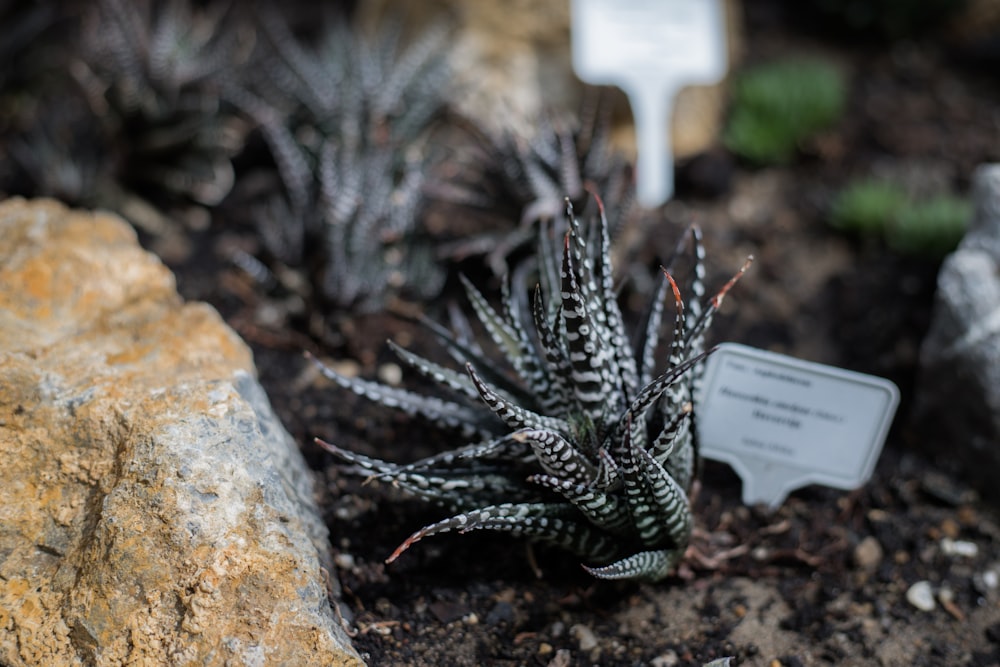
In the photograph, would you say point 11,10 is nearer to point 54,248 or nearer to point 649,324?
point 54,248

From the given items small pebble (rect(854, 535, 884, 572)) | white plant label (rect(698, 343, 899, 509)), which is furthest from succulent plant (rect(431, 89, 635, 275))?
small pebble (rect(854, 535, 884, 572))

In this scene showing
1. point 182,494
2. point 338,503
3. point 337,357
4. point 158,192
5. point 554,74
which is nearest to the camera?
point 182,494

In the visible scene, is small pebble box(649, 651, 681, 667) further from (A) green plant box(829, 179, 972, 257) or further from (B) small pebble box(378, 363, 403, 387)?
(A) green plant box(829, 179, 972, 257)

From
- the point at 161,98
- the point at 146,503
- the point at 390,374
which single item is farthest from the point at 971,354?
the point at 161,98

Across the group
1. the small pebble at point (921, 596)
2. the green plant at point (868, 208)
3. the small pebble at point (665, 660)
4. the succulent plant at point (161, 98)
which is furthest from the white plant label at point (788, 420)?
the succulent plant at point (161, 98)

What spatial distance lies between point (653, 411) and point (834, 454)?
0.62m

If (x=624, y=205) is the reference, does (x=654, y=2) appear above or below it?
above

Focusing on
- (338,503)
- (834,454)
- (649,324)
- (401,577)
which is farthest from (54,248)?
(834,454)

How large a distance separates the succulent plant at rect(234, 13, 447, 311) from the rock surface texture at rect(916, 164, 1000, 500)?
1.58 metres

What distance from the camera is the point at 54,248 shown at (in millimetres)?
2559

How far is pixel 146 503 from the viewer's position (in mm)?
1945

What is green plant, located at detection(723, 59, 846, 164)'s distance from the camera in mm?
3939

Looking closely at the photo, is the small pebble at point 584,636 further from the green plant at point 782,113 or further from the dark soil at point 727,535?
the green plant at point 782,113

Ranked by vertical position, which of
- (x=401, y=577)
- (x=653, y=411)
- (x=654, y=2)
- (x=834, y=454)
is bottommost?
(x=401, y=577)
